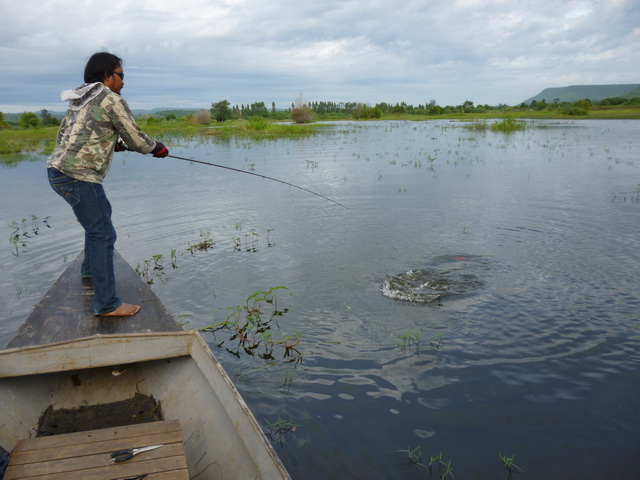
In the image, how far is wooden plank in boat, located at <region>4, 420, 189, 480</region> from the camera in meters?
2.47

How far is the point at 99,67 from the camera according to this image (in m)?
3.92

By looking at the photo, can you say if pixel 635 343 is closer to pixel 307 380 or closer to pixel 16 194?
pixel 307 380

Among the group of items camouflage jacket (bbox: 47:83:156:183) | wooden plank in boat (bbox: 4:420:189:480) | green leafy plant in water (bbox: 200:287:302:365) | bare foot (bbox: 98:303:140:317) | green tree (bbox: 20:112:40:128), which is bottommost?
green leafy plant in water (bbox: 200:287:302:365)

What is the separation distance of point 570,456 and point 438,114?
7707cm

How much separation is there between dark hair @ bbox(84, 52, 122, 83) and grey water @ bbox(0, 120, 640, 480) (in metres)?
3.05

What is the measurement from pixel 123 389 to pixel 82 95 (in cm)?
244

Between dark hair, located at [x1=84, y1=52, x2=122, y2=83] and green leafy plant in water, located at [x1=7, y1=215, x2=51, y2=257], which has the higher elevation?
dark hair, located at [x1=84, y1=52, x2=122, y2=83]

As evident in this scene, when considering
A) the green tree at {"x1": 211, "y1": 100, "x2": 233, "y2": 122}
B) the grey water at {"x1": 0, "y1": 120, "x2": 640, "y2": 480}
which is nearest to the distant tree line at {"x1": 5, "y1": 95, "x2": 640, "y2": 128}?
the green tree at {"x1": 211, "y1": 100, "x2": 233, "y2": 122}

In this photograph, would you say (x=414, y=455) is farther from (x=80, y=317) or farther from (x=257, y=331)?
(x=80, y=317)

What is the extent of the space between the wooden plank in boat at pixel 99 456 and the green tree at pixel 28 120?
5370 cm

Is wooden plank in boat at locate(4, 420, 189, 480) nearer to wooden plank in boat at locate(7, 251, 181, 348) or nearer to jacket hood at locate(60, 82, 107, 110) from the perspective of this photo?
wooden plank in boat at locate(7, 251, 181, 348)

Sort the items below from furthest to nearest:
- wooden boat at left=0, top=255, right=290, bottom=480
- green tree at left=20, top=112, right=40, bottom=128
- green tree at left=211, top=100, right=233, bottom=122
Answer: green tree at left=211, top=100, right=233, bottom=122, green tree at left=20, top=112, right=40, bottom=128, wooden boat at left=0, top=255, right=290, bottom=480

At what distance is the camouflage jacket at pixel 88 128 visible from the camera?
378cm

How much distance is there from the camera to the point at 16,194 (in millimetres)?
13867
